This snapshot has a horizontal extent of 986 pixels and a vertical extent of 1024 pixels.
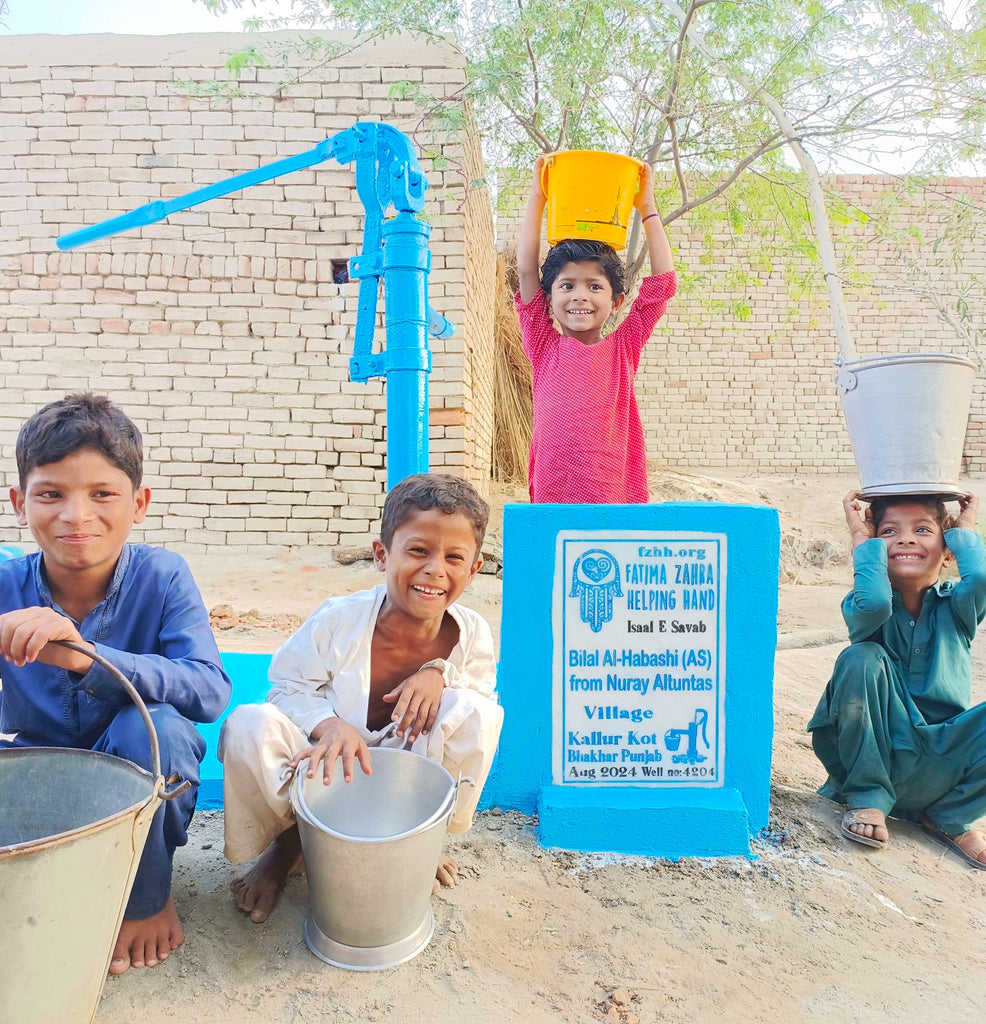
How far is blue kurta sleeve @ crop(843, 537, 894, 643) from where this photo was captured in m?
2.13

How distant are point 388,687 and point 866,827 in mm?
1345

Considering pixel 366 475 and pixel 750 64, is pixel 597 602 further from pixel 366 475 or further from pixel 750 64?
pixel 750 64

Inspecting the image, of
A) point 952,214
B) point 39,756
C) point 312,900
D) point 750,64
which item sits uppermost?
point 750,64

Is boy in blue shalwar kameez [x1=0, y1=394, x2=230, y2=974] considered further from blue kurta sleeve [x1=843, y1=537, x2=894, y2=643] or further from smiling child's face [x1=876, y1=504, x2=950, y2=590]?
smiling child's face [x1=876, y1=504, x2=950, y2=590]

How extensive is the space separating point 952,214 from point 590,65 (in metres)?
3.90

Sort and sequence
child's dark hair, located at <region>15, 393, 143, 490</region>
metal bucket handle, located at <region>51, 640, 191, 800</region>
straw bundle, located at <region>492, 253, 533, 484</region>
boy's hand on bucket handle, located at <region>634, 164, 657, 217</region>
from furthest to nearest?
1. straw bundle, located at <region>492, 253, 533, 484</region>
2. boy's hand on bucket handle, located at <region>634, 164, 657, 217</region>
3. child's dark hair, located at <region>15, 393, 143, 490</region>
4. metal bucket handle, located at <region>51, 640, 191, 800</region>

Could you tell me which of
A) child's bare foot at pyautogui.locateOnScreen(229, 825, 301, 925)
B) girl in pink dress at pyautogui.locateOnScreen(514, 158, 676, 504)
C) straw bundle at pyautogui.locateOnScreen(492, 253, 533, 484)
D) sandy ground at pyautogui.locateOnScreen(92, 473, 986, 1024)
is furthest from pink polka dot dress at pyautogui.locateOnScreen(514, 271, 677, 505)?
straw bundle at pyautogui.locateOnScreen(492, 253, 533, 484)

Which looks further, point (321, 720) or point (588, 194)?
point (588, 194)

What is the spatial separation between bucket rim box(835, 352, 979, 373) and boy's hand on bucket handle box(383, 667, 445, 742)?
1.47m

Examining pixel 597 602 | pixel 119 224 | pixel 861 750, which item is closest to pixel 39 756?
pixel 597 602

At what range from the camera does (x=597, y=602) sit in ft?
6.84

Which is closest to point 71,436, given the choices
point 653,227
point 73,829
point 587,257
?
point 73,829

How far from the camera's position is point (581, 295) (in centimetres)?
238

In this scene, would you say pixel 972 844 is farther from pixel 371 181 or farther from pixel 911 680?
pixel 371 181
